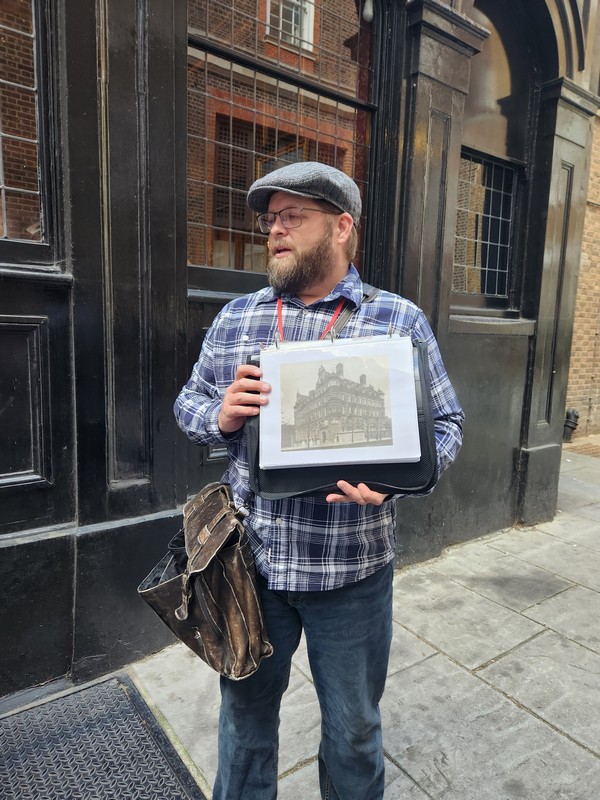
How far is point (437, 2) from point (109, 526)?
3.97 meters

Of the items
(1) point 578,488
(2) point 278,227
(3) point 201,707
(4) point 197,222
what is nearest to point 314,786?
(3) point 201,707

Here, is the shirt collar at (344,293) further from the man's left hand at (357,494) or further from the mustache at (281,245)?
the man's left hand at (357,494)

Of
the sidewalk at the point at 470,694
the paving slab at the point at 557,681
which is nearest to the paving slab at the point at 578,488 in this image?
the sidewalk at the point at 470,694

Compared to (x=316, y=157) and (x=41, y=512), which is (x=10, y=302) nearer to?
(x=41, y=512)

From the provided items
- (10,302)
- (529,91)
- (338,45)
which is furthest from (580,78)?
(10,302)

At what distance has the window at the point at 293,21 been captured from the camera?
346cm

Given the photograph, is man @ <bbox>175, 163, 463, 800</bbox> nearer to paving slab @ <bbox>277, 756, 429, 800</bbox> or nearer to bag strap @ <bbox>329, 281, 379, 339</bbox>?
bag strap @ <bbox>329, 281, 379, 339</bbox>

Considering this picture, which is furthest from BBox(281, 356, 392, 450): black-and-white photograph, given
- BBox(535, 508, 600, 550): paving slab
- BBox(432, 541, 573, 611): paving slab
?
BBox(535, 508, 600, 550): paving slab

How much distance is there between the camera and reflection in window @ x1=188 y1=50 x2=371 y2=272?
3238mm

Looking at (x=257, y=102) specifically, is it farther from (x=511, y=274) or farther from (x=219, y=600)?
(x=219, y=600)

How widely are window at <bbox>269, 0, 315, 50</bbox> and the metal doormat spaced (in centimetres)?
399

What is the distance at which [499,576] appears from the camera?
406cm

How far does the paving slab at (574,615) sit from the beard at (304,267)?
293 cm

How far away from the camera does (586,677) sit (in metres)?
2.92
